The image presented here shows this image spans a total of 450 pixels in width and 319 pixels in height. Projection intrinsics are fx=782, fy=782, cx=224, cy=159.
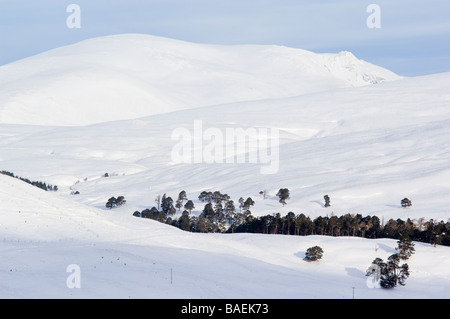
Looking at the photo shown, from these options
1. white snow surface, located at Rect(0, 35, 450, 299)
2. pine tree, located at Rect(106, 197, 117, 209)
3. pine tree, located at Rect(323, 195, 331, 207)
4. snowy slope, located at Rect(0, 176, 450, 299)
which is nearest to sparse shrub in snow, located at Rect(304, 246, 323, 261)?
white snow surface, located at Rect(0, 35, 450, 299)

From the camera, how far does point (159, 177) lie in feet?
408

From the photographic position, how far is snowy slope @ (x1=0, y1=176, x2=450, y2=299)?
113 feet

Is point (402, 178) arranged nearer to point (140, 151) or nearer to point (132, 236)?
point (132, 236)

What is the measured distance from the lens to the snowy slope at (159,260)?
34.6 m

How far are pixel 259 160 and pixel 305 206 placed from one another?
171 feet

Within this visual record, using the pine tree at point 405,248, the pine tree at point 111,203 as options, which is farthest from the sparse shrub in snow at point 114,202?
the pine tree at point 405,248

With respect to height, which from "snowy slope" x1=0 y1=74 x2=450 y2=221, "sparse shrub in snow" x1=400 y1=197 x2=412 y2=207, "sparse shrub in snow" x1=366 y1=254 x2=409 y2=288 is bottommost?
"sparse shrub in snow" x1=366 y1=254 x2=409 y2=288

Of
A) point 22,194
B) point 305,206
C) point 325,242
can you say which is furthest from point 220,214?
point 22,194

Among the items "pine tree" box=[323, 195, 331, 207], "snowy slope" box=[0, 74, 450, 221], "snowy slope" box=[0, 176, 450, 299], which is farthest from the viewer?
"snowy slope" box=[0, 74, 450, 221]

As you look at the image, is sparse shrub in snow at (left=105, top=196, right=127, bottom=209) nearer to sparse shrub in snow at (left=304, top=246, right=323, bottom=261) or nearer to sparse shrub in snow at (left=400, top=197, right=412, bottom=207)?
sparse shrub in snow at (left=400, top=197, right=412, bottom=207)

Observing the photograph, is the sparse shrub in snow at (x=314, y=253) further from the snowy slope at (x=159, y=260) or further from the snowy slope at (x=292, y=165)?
the snowy slope at (x=292, y=165)

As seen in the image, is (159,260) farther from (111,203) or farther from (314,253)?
(111,203)

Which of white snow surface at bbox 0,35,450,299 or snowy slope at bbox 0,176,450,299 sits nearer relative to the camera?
snowy slope at bbox 0,176,450,299

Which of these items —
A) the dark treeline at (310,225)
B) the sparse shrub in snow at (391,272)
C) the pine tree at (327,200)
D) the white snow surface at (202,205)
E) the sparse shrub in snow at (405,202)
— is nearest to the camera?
the white snow surface at (202,205)
